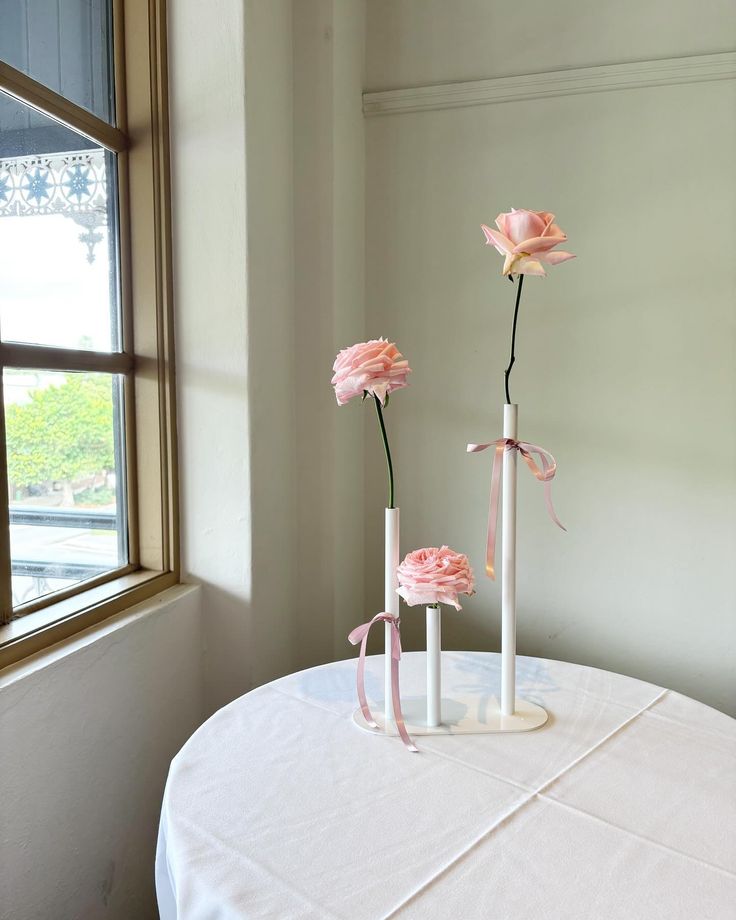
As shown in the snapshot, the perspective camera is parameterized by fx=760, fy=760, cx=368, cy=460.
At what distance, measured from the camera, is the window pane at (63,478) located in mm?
1427

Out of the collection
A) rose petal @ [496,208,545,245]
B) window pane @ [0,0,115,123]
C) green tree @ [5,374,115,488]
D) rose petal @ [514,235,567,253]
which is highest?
window pane @ [0,0,115,123]

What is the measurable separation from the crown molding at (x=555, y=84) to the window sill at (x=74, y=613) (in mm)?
1426

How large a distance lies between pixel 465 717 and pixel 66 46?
1525 millimetres

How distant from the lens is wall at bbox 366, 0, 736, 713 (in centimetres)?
193

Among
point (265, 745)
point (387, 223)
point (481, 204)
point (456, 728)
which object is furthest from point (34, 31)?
point (456, 728)

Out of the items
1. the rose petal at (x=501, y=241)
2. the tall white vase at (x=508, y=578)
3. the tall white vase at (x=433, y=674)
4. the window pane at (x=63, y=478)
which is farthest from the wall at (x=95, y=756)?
the rose petal at (x=501, y=241)

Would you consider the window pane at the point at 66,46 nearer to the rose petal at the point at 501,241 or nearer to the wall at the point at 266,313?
the wall at the point at 266,313

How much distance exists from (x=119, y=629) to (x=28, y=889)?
459 mm

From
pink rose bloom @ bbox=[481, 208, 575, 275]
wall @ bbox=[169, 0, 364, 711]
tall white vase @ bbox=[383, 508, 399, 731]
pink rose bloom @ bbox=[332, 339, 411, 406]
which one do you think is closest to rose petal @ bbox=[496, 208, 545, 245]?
pink rose bloom @ bbox=[481, 208, 575, 275]

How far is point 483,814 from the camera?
1.04 m

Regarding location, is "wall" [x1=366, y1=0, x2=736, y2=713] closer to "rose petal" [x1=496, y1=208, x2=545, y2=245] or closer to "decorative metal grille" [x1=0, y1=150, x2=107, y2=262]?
"decorative metal grille" [x1=0, y1=150, x2=107, y2=262]

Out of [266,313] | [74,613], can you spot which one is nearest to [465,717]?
[74,613]

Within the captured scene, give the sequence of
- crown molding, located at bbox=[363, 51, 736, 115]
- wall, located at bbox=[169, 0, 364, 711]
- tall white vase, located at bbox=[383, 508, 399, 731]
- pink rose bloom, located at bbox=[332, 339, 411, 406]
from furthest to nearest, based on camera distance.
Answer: crown molding, located at bbox=[363, 51, 736, 115]
wall, located at bbox=[169, 0, 364, 711]
tall white vase, located at bbox=[383, 508, 399, 731]
pink rose bloom, located at bbox=[332, 339, 411, 406]

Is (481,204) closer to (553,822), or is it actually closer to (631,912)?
(553,822)
